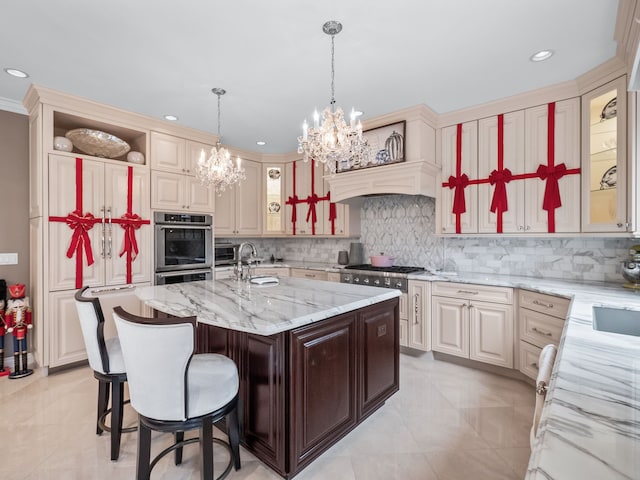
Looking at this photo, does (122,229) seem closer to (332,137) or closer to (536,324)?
(332,137)

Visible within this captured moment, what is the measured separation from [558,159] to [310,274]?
303 cm

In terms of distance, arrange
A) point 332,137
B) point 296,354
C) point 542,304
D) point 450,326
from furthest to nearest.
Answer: point 450,326 < point 542,304 < point 332,137 < point 296,354

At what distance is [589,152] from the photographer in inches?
105

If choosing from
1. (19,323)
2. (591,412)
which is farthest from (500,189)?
(19,323)

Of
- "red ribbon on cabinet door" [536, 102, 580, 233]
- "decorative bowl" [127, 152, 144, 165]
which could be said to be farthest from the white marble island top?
"decorative bowl" [127, 152, 144, 165]

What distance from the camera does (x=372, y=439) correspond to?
82.3 inches

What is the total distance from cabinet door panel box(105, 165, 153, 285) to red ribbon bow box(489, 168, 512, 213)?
148 inches

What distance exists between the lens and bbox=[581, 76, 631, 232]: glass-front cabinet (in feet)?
7.79

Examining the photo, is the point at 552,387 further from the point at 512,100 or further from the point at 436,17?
the point at 512,100

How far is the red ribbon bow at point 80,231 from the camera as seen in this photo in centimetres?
309

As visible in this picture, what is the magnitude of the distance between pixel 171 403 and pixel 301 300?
0.88 metres

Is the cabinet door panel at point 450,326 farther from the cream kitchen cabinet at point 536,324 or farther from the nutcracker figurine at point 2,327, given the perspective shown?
the nutcracker figurine at point 2,327

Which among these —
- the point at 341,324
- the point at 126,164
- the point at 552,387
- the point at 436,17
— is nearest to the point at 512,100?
the point at 436,17

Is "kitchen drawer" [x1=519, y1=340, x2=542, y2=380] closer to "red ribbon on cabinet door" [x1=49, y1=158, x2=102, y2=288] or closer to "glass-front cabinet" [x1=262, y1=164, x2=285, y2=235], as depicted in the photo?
"glass-front cabinet" [x1=262, y1=164, x2=285, y2=235]
